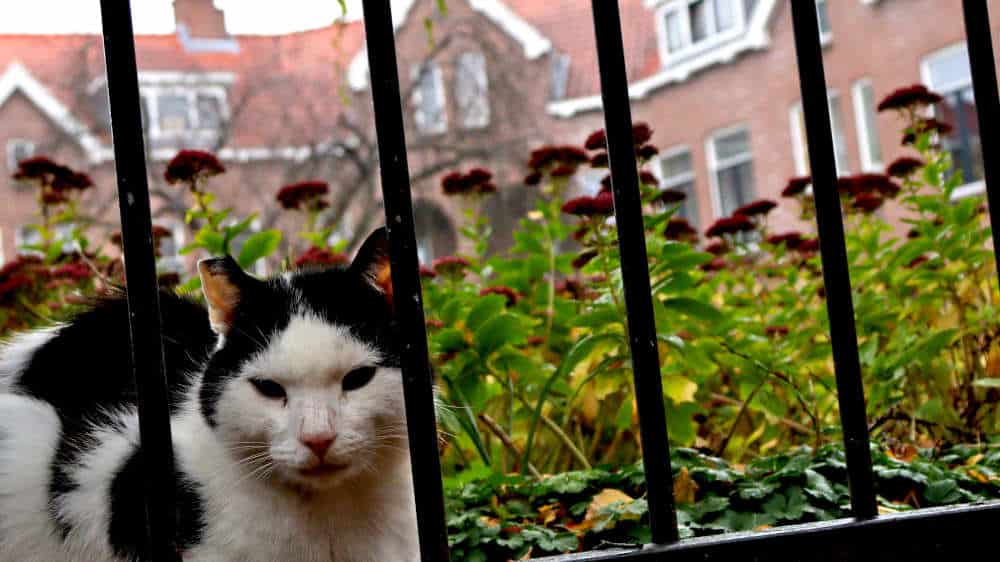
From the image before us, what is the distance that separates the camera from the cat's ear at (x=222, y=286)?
108 centimetres

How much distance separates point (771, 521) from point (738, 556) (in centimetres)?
44

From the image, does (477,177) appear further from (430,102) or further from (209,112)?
(209,112)

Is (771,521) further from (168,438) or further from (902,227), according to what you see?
(902,227)

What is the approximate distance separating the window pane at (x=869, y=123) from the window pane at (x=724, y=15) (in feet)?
8.59

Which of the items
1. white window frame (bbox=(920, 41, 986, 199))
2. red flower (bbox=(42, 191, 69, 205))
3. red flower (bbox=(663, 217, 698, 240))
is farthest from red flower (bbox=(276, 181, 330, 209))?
white window frame (bbox=(920, 41, 986, 199))

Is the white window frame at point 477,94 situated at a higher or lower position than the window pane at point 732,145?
higher

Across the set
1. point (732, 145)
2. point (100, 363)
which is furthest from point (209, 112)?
point (100, 363)

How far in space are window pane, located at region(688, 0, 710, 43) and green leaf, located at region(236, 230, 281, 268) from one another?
44.0 feet

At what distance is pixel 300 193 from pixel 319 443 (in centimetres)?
131

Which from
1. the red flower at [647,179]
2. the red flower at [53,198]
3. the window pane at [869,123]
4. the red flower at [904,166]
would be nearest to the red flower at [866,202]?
the red flower at [904,166]

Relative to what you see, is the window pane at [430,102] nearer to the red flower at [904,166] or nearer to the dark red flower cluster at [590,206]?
the red flower at [904,166]

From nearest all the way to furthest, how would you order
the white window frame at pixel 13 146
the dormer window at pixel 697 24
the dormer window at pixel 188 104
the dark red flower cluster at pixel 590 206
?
the dark red flower cluster at pixel 590 206 → the white window frame at pixel 13 146 → the dormer window at pixel 188 104 → the dormer window at pixel 697 24

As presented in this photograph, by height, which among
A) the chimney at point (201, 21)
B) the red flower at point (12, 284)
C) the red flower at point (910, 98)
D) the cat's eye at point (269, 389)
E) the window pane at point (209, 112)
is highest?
the chimney at point (201, 21)

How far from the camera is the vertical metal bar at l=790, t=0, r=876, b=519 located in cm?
90
